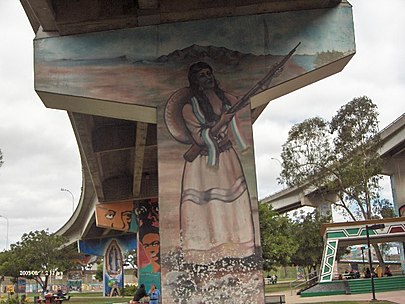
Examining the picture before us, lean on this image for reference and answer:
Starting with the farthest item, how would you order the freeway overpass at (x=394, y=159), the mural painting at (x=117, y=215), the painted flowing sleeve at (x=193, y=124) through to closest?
the freeway overpass at (x=394, y=159), the mural painting at (x=117, y=215), the painted flowing sleeve at (x=193, y=124)

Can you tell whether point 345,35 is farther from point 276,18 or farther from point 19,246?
point 19,246

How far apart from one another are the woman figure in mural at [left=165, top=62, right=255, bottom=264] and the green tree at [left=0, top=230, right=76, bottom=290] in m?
40.5

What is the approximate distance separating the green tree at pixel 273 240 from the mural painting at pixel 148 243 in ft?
23.9

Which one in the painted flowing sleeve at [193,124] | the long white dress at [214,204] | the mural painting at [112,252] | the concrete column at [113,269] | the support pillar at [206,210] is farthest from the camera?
the mural painting at [112,252]

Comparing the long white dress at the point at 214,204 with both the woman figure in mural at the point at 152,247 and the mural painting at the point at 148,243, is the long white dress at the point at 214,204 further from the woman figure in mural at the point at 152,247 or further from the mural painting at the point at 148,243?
the woman figure in mural at the point at 152,247

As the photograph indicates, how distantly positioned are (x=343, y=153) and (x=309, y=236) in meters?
14.6

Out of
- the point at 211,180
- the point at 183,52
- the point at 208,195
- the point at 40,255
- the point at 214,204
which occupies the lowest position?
the point at 214,204

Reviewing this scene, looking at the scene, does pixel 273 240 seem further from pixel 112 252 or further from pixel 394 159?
pixel 112 252

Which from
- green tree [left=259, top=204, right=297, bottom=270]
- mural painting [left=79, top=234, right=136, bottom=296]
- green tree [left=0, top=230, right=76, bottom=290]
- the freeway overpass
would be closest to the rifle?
green tree [left=259, top=204, right=297, bottom=270]

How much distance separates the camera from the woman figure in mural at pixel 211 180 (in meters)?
13.6

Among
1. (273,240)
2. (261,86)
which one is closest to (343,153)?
(273,240)

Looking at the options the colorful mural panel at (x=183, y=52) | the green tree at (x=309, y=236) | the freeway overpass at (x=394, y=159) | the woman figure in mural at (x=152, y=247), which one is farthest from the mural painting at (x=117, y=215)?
the colorful mural panel at (x=183, y=52)

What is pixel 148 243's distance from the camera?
37.2m

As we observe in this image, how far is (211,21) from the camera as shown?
48.7 feet
